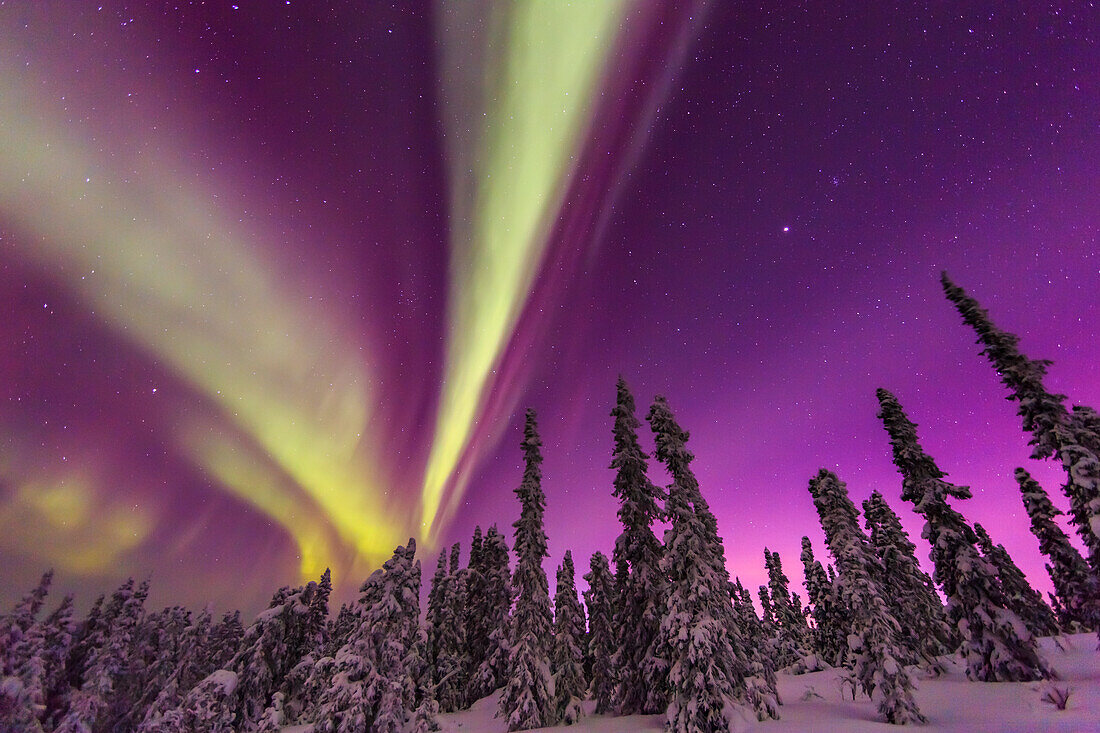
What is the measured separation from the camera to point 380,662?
22.1m

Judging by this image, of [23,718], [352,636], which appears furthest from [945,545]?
[23,718]

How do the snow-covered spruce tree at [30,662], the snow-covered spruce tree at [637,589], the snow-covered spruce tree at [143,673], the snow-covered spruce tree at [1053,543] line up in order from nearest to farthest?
the snow-covered spruce tree at [637,589], the snow-covered spruce tree at [1053,543], the snow-covered spruce tree at [30,662], the snow-covered spruce tree at [143,673]

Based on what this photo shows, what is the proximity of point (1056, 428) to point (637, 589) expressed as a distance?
21.1m

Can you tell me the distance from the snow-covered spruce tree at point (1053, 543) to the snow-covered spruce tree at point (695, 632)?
826 inches

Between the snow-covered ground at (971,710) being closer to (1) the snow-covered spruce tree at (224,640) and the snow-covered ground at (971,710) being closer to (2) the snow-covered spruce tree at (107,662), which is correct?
(2) the snow-covered spruce tree at (107,662)

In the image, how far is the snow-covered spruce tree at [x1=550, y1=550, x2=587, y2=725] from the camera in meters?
28.3

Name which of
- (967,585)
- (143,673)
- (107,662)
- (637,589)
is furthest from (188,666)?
(967,585)

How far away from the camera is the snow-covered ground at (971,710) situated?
1481cm

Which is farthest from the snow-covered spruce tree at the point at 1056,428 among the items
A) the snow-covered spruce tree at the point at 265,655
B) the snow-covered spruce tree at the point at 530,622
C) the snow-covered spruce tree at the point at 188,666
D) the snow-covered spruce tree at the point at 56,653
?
the snow-covered spruce tree at the point at 56,653

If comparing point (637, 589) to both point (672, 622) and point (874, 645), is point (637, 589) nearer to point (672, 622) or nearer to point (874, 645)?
point (672, 622)

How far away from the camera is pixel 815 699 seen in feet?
87.1

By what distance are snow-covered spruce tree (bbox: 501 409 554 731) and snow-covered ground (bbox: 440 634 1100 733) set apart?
8.72 ft

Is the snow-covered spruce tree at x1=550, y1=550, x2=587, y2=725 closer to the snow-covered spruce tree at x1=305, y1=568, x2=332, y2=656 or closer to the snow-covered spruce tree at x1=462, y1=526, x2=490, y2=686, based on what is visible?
the snow-covered spruce tree at x1=462, y1=526, x2=490, y2=686

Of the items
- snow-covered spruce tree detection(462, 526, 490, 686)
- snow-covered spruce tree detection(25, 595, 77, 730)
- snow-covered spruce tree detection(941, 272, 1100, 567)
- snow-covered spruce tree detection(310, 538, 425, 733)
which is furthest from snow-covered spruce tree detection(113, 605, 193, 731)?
snow-covered spruce tree detection(941, 272, 1100, 567)
